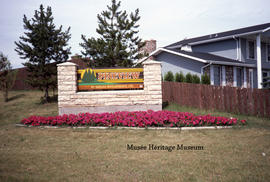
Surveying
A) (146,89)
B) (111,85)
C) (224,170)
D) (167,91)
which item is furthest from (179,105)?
(224,170)

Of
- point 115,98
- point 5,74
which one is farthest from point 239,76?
point 5,74

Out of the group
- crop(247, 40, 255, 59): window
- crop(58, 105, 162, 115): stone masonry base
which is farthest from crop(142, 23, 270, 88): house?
crop(58, 105, 162, 115): stone masonry base

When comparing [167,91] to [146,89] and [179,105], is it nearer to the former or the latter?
[179,105]

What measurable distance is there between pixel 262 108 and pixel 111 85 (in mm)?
6638

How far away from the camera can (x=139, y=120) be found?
842cm

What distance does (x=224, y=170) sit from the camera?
414 centimetres

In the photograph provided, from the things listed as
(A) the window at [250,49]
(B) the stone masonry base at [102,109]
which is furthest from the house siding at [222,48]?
(B) the stone masonry base at [102,109]

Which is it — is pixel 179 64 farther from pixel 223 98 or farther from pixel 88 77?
pixel 88 77

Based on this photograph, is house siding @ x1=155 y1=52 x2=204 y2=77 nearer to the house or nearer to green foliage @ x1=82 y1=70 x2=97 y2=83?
the house

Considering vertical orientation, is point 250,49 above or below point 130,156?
above

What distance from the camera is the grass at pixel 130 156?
156 inches

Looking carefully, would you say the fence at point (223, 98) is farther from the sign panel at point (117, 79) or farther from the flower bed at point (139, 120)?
the sign panel at point (117, 79)

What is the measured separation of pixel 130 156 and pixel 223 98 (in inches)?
290

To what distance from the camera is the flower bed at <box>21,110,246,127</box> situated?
825cm
